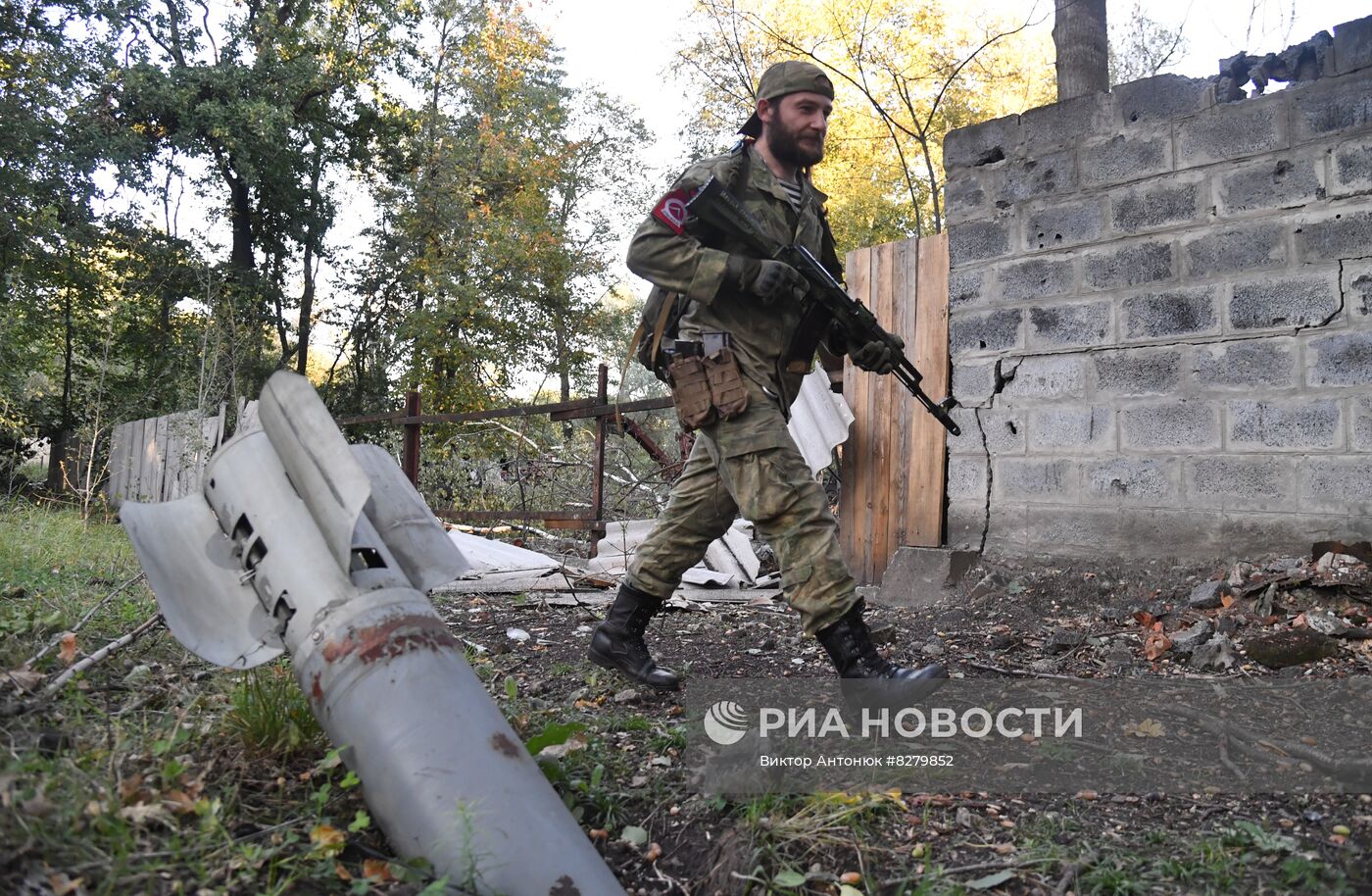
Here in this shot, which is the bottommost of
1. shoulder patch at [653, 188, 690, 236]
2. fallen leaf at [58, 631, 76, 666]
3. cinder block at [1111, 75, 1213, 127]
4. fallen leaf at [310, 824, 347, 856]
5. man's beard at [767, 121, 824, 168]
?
fallen leaf at [310, 824, 347, 856]

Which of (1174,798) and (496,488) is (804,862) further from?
(496,488)

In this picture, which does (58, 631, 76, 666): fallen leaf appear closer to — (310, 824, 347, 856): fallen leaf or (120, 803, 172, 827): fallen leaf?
(120, 803, 172, 827): fallen leaf

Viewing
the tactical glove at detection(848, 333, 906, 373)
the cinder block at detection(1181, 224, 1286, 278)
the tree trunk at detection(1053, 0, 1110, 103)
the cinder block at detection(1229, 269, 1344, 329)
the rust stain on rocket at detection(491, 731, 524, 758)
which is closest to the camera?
the rust stain on rocket at detection(491, 731, 524, 758)

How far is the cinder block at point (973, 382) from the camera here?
4309mm

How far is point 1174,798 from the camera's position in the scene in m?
1.99

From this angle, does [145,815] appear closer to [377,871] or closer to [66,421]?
[377,871]

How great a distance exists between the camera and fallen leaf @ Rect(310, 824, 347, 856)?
1500 millimetres

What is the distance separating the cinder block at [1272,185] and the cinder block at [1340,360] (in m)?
0.55

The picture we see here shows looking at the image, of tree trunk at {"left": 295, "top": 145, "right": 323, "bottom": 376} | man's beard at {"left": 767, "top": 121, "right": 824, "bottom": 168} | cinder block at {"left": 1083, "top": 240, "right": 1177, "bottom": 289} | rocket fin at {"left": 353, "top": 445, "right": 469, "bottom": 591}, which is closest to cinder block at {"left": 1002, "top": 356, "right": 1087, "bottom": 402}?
cinder block at {"left": 1083, "top": 240, "right": 1177, "bottom": 289}

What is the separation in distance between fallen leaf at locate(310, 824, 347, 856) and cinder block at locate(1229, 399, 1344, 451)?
3484 mm

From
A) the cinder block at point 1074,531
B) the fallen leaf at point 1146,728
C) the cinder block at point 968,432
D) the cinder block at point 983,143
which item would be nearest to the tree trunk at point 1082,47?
the cinder block at point 983,143

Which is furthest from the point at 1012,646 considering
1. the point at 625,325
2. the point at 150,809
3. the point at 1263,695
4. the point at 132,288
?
the point at 625,325

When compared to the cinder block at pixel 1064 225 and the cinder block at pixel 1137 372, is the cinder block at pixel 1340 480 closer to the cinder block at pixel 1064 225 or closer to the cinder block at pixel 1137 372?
the cinder block at pixel 1137 372

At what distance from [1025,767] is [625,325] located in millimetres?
19173
